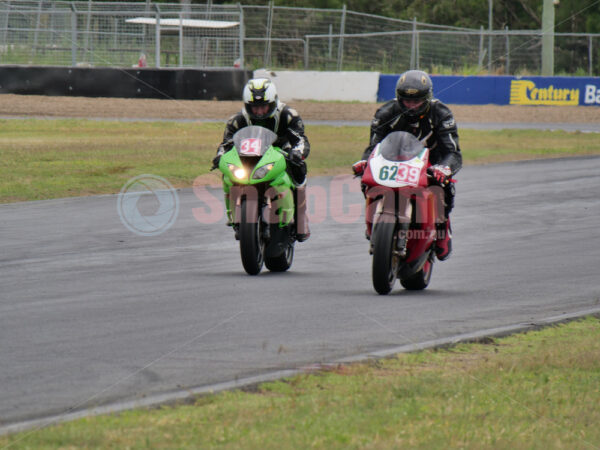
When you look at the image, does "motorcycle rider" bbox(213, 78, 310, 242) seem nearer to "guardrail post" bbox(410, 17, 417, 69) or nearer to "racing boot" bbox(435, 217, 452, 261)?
"racing boot" bbox(435, 217, 452, 261)

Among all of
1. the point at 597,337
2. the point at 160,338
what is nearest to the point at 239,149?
the point at 160,338

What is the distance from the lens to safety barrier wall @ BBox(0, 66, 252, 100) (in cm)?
3012

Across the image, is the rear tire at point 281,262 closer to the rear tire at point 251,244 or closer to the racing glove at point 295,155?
the rear tire at point 251,244

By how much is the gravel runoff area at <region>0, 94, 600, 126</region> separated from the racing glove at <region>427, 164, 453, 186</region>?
21324 mm

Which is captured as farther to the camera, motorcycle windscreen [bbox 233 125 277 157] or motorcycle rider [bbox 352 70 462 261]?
motorcycle windscreen [bbox 233 125 277 157]

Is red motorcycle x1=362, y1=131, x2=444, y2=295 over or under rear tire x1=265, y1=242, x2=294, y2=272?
over

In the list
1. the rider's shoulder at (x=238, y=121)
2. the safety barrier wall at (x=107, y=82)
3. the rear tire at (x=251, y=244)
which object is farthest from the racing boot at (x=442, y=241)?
the safety barrier wall at (x=107, y=82)

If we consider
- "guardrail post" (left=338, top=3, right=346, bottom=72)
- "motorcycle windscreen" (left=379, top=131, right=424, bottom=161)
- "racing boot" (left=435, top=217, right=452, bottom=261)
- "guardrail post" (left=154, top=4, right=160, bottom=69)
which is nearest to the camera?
"motorcycle windscreen" (left=379, top=131, right=424, bottom=161)

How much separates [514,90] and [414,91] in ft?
87.0

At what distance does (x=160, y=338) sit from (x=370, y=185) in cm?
227

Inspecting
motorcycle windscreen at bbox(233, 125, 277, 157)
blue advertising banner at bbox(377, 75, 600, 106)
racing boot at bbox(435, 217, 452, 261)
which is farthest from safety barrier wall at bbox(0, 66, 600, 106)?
racing boot at bbox(435, 217, 452, 261)

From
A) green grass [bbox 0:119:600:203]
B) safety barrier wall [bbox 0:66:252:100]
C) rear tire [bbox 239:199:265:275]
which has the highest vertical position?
safety barrier wall [bbox 0:66:252:100]

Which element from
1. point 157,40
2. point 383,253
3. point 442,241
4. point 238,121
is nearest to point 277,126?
point 238,121

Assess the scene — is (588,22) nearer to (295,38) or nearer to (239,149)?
(295,38)
